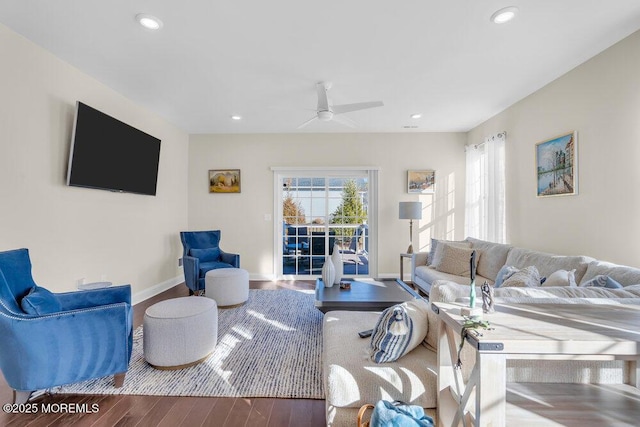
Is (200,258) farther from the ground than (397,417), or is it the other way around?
(200,258)

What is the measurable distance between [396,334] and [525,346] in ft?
2.13

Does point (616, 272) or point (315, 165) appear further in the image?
point (315, 165)

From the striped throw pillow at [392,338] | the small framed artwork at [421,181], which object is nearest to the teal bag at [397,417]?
the striped throw pillow at [392,338]

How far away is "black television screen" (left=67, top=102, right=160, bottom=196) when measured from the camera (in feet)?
9.95

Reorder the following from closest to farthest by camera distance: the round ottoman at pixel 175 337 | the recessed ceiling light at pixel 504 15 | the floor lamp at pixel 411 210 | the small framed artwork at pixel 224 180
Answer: the recessed ceiling light at pixel 504 15
the round ottoman at pixel 175 337
the floor lamp at pixel 411 210
the small framed artwork at pixel 224 180

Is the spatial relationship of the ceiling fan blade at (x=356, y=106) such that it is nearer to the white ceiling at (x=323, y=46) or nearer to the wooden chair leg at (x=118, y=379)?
the white ceiling at (x=323, y=46)

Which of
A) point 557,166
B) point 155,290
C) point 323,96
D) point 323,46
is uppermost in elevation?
point 323,46

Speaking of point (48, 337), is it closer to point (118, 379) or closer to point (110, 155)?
→ point (118, 379)

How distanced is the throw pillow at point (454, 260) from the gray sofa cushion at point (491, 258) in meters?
0.09

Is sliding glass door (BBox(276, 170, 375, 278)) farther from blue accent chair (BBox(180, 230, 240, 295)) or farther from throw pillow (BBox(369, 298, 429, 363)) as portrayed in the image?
throw pillow (BBox(369, 298, 429, 363))

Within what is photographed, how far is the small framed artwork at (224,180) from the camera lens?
219 inches

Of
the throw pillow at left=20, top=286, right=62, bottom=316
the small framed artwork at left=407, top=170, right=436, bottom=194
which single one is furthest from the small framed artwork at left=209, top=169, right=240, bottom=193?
the throw pillow at left=20, top=286, right=62, bottom=316

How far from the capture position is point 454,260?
13.1ft

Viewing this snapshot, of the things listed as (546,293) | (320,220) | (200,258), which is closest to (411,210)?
(320,220)
